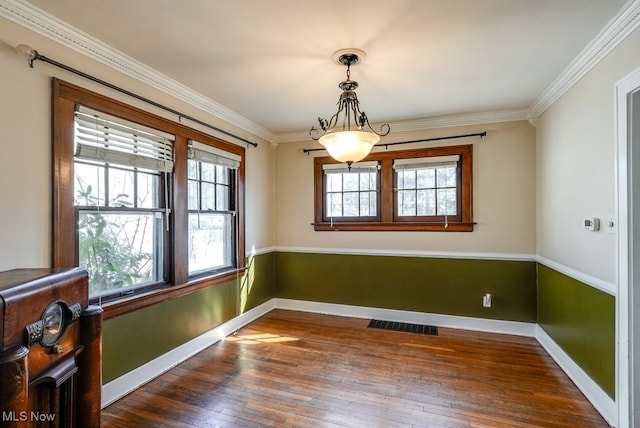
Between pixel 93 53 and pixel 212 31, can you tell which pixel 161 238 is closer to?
pixel 93 53

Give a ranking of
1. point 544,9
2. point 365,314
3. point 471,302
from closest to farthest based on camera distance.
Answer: point 544,9
point 471,302
point 365,314

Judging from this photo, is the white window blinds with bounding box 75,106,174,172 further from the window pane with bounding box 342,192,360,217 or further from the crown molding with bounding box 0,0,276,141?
the window pane with bounding box 342,192,360,217

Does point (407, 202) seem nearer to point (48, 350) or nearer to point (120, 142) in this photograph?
point (120, 142)

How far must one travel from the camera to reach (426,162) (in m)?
3.80

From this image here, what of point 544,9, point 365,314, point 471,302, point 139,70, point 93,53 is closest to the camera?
point 544,9

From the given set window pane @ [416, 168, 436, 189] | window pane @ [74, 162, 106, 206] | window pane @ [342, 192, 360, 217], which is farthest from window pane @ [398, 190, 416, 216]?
window pane @ [74, 162, 106, 206]

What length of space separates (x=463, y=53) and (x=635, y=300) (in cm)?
189

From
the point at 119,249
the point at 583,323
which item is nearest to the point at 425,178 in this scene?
the point at 583,323

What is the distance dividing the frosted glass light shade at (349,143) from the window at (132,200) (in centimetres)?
145

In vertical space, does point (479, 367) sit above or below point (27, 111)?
below

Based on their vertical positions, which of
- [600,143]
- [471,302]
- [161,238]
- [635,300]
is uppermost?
[600,143]

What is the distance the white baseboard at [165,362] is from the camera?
2277 millimetres

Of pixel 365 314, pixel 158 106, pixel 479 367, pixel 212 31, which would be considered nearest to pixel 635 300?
pixel 479 367

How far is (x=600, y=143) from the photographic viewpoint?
2170 mm
